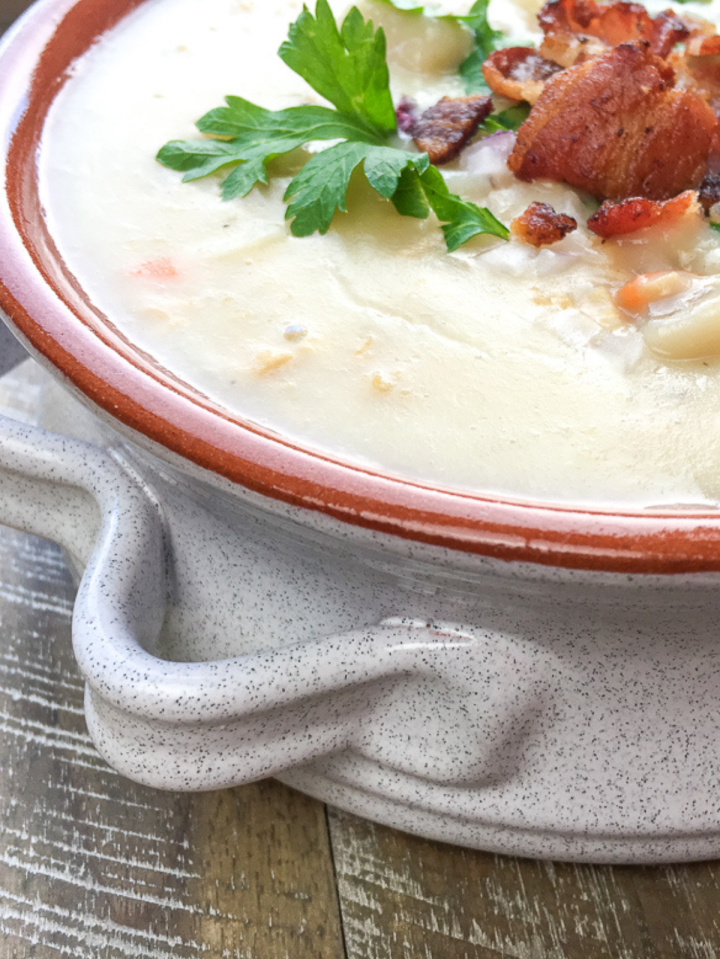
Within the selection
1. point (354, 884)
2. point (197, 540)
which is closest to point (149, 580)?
point (197, 540)

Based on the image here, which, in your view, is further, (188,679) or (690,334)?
(690,334)

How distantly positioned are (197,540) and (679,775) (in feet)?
1.61

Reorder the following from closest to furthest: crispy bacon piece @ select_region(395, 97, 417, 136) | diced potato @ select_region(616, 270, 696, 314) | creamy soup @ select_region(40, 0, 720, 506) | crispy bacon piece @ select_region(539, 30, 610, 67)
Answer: creamy soup @ select_region(40, 0, 720, 506)
diced potato @ select_region(616, 270, 696, 314)
crispy bacon piece @ select_region(395, 97, 417, 136)
crispy bacon piece @ select_region(539, 30, 610, 67)

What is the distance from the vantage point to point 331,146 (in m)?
1.19

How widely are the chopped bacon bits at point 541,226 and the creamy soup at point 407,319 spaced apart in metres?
0.01

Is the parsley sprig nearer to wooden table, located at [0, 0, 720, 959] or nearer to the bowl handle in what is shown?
the bowl handle

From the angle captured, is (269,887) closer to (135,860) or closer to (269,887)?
(269,887)

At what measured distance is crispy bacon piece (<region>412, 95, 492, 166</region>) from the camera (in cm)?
123

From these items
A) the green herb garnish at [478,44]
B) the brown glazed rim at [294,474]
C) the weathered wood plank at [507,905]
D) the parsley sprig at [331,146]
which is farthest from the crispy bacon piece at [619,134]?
the weathered wood plank at [507,905]

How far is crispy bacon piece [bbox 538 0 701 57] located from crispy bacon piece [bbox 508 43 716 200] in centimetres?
27

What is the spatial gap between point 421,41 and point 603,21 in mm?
253

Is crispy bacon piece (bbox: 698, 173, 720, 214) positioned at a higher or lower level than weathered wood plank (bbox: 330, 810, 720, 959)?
higher

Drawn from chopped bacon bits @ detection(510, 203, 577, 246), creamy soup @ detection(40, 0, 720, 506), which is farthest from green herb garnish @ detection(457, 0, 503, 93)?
chopped bacon bits @ detection(510, 203, 577, 246)

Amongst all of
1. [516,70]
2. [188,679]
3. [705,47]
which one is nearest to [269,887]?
[188,679]
